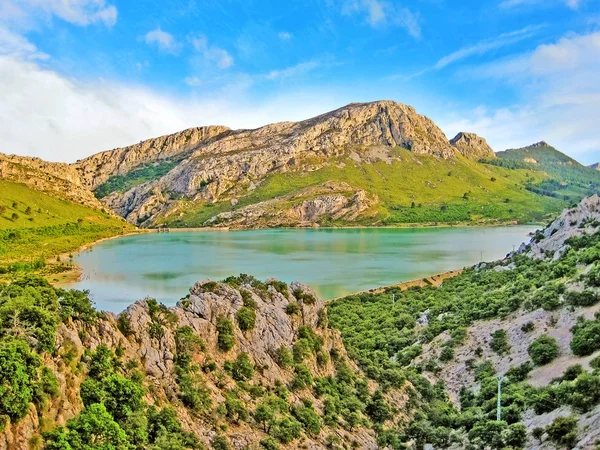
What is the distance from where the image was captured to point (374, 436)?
25203 millimetres

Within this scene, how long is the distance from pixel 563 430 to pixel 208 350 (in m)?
15.5

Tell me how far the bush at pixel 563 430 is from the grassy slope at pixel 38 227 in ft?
272

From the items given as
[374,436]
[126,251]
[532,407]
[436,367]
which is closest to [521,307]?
[436,367]

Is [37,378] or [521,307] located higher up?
[37,378]

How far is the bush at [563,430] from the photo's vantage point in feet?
63.9

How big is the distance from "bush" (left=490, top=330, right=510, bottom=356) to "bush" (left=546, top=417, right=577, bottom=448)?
16.8m

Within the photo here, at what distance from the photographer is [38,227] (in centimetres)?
14738

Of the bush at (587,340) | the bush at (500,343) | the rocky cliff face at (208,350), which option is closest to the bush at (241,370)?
the rocky cliff face at (208,350)

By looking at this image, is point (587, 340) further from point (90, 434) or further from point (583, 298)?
point (90, 434)

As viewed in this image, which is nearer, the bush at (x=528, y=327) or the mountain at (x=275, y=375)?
the mountain at (x=275, y=375)

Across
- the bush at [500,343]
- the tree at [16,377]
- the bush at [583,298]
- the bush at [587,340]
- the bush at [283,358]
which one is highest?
the tree at [16,377]

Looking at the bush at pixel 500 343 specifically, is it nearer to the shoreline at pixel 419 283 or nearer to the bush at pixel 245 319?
the bush at pixel 245 319

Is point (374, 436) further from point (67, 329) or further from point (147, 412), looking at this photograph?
point (67, 329)

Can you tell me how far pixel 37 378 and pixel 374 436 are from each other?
16.6m
